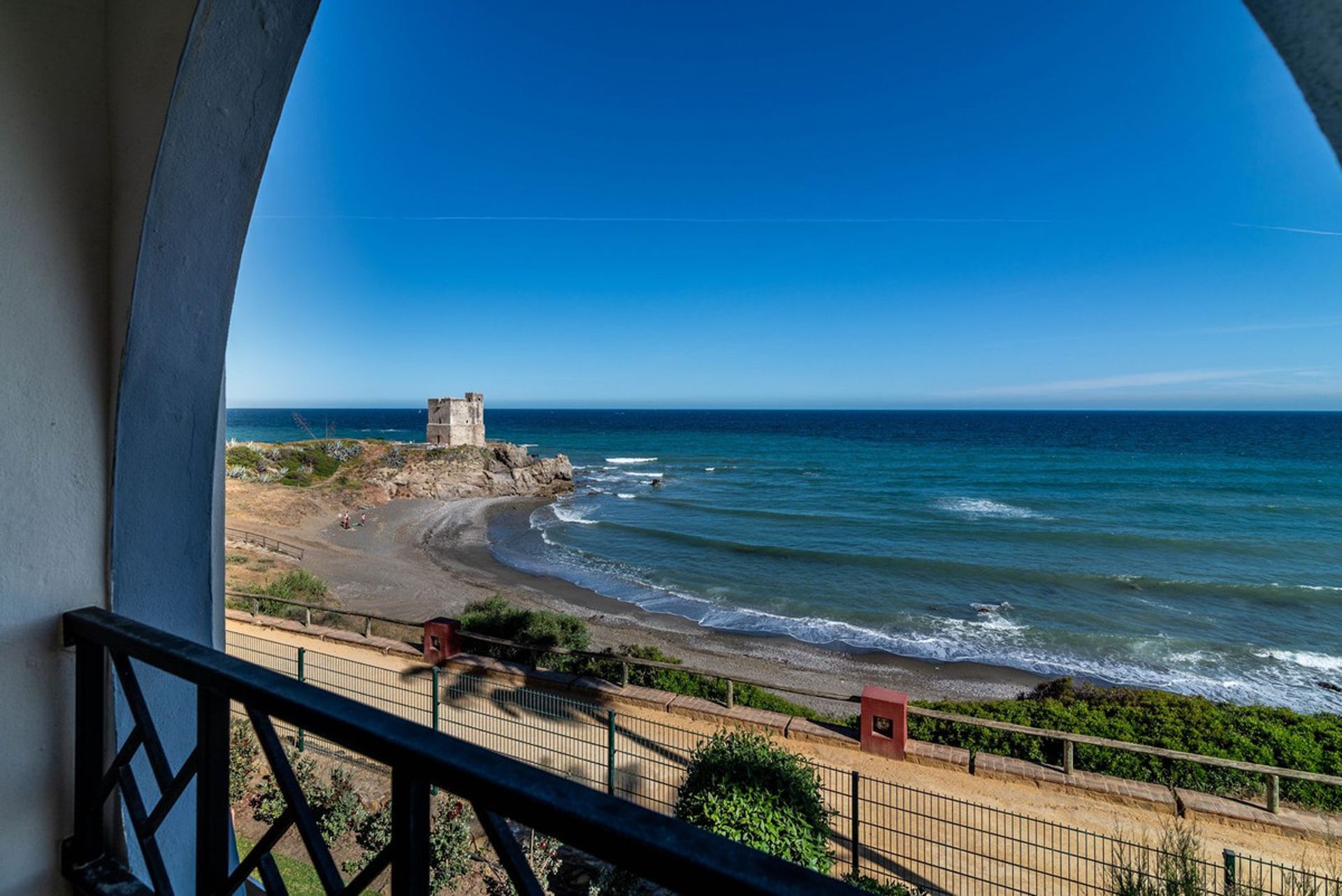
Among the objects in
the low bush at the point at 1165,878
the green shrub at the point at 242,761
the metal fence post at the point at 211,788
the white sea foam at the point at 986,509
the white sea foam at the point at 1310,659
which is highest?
the metal fence post at the point at 211,788

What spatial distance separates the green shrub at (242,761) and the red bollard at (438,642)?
11.2 feet

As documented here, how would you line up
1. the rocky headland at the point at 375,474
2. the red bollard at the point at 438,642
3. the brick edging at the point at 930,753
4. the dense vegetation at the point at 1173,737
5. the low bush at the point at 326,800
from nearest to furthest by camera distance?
the low bush at the point at 326,800
the brick edging at the point at 930,753
the dense vegetation at the point at 1173,737
the red bollard at the point at 438,642
the rocky headland at the point at 375,474

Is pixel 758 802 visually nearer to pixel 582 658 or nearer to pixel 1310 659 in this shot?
pixel 582 658

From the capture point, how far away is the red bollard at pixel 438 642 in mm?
10281

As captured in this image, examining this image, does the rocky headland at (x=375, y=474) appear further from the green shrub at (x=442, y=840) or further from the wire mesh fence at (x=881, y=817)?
the green shrub at (x=442, y=840)

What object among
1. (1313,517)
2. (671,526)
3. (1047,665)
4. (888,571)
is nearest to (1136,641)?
(1047,665)

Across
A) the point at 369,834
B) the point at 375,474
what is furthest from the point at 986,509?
the point at 369,834

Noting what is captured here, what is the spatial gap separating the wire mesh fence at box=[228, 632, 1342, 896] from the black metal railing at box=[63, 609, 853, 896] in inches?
129

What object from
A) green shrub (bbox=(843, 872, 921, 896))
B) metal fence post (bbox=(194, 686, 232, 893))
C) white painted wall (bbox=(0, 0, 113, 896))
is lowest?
green shrub (bbox=(843, 872, 921, 896))

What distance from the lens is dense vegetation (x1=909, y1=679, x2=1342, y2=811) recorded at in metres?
7.71

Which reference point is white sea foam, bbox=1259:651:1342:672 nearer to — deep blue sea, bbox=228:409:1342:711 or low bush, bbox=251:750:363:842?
deep blue sea, bbox=228:409:1342:711

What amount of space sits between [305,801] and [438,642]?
10.2 metres

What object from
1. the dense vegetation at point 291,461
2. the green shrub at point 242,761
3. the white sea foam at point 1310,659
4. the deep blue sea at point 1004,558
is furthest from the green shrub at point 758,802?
the dense vegetation at point 291,461

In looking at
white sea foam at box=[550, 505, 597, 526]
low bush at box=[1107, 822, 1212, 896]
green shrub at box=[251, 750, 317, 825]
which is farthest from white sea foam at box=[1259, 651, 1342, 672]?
white sea foam at box=[550, 505, 597, 526]
